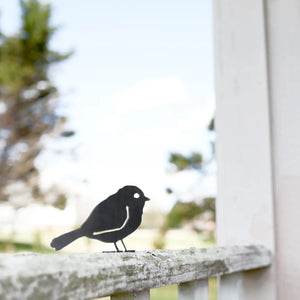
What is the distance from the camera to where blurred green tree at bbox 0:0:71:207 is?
135 inches

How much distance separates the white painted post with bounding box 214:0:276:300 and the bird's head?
0.38 m

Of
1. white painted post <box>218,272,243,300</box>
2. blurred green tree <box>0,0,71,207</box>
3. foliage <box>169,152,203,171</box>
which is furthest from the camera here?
blurred green tree <box>0,0,71,207</box>

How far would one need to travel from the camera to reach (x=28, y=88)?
3.51 meters

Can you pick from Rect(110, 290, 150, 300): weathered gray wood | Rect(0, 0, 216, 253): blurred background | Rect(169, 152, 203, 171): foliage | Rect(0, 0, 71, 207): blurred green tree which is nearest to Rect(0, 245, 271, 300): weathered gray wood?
Rect(110, 290, 150, 300): weathered gray wood

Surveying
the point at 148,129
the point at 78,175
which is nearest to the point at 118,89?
the point at 148,129

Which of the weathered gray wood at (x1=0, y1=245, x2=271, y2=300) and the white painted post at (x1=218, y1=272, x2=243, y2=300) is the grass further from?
the weathered gray wood at (x1=0, y1=245, x2=271, y2=300)

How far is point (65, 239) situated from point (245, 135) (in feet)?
1.61

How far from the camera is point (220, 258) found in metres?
0.58

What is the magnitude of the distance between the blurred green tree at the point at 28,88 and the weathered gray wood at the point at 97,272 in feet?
9.99

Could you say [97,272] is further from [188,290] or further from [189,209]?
[189,209]

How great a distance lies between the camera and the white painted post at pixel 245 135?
754mm

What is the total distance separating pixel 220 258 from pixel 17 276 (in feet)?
1.20

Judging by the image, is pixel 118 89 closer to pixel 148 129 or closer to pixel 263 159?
pixel 148 129

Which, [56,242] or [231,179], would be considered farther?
[231,179]
